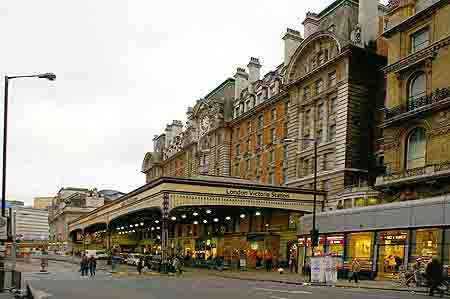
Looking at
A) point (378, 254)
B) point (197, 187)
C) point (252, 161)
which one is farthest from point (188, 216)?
point (378, 254)

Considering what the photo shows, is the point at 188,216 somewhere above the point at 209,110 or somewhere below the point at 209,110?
below

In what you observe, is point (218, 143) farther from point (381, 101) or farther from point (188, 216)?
point (381, 101)

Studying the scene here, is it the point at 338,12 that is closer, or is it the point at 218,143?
the point at 338,12

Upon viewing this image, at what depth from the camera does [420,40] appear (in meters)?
38.8

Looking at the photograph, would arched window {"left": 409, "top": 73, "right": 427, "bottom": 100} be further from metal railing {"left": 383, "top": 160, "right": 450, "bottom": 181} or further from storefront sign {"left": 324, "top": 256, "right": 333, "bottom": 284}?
storefront sign {"left": 324, "top": 256, "right": 333, "bottom": 284}

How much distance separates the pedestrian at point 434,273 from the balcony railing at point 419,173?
13.5 m

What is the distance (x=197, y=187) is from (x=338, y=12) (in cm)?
2343

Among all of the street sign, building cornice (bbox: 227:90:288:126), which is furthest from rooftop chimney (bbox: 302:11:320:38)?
the street sign

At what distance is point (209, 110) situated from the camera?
80562 mm

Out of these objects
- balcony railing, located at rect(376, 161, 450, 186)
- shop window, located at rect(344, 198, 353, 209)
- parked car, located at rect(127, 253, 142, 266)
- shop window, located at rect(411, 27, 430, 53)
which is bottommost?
parked car, located at rect(127, 253, 142, 266)

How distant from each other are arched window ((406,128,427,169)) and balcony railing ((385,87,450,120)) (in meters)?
1.63

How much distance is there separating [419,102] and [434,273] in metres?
18.8

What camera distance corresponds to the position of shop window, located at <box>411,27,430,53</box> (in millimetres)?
38188

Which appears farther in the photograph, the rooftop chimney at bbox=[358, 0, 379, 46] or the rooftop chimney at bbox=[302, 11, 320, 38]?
the rooftop chimney at bbox=[302, 11, 320, 38]
